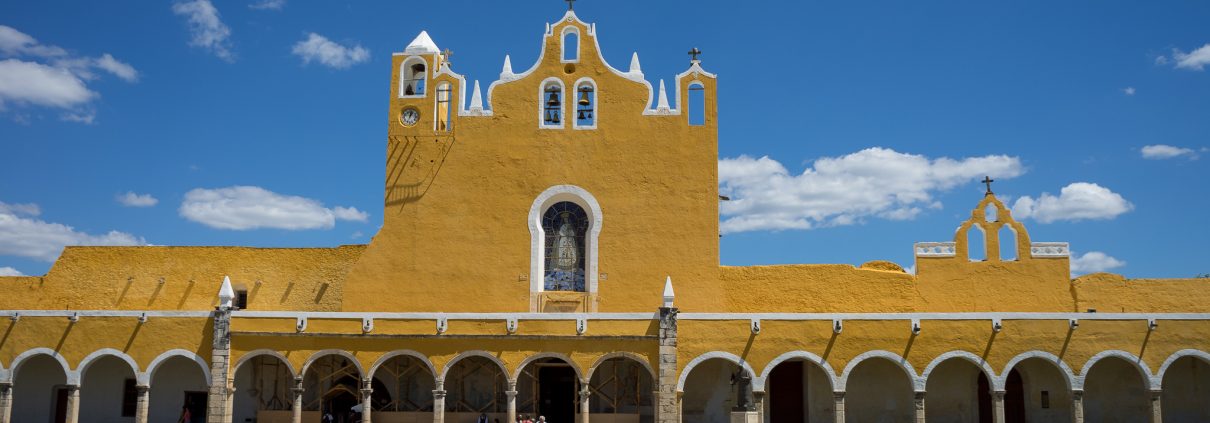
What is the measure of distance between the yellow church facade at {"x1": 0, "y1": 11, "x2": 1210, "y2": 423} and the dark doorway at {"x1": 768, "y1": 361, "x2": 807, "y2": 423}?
0.17 feet

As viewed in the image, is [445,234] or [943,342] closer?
[943,342]

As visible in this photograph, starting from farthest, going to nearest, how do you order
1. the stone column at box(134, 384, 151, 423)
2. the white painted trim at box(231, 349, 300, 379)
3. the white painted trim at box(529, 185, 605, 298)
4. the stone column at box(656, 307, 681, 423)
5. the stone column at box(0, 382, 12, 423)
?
1. the white painted trim at box(529, 185, 605, 298)
2. the stone column at box(0, 382, 12, 423)
3. the stone column at box(134, 384, 151, 423)
4. the white painted trim at box(231, 349, 300, 379)
5. the stone column at box(656, 307, 681, 423)

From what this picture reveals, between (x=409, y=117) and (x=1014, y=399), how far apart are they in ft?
57.1

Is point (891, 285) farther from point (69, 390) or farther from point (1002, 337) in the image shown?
point (69, 390)

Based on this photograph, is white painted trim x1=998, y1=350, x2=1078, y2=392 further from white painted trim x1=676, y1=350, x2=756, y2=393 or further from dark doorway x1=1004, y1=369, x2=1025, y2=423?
white painted trim x1=676, y1=350, x2=756, y2=393

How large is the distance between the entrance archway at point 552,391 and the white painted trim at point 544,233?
2025mm

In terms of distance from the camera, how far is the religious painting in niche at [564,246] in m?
26.9

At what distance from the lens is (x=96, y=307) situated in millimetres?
28953

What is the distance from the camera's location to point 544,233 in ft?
89.1

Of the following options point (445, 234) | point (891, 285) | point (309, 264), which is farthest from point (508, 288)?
point (891, 285)

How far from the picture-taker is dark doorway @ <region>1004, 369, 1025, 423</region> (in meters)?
26.3

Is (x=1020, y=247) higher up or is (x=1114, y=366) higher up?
(x=1020, y=247)

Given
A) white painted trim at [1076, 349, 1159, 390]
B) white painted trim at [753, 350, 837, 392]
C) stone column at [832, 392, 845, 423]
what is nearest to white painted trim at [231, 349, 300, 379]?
white painted trim at [753, 350, 837, 392]

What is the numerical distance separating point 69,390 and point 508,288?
1089 cm
